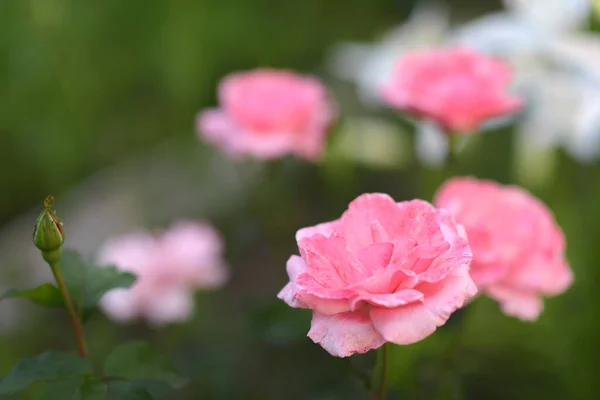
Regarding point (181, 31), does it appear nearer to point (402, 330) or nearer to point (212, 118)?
point (212, 118)

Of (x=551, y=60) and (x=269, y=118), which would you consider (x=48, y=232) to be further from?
(x=551, y=60)

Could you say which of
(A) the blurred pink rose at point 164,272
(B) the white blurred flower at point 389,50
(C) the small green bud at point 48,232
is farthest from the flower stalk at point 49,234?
(B) the white blurred flower at point 389,50

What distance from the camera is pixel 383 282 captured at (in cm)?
30

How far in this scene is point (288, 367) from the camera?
69 centimetres

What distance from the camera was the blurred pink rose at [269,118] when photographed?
59 centimetres

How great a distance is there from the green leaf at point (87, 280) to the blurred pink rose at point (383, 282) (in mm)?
124

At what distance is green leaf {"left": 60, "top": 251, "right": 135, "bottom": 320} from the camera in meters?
0.39

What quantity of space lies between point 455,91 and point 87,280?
31cm

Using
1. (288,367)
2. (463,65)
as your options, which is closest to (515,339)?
(288,367)

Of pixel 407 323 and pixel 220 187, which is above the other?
pixel 407 323

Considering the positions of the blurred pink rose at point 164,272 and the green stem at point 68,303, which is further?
the blurred pink rose at point 164,272

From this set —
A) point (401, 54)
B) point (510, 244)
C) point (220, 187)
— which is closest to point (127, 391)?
point (510, 244)

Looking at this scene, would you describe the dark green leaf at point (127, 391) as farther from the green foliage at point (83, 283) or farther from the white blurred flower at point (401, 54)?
the white blurred flower at point (401, 54)

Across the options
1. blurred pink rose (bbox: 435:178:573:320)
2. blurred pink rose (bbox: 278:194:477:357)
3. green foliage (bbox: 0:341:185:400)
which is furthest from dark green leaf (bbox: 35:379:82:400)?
blurred pink rose (bbox: 435:178:573:320)
